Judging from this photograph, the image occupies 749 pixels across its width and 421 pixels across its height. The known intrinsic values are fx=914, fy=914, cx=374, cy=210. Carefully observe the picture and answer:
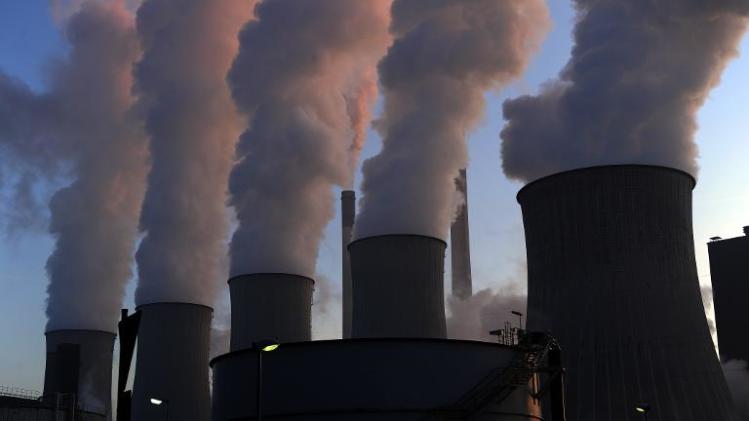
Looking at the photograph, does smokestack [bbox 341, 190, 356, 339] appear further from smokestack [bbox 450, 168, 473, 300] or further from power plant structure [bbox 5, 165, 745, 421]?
power plant structure [bbox 5, 165, 745, 421]

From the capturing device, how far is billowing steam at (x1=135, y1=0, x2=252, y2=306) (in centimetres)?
3966

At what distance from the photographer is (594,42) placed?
25.0 meters

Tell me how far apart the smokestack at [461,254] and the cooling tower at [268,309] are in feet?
67.6

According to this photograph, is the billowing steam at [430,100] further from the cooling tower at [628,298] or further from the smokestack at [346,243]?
the smokestack at [346,243]

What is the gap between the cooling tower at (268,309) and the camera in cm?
3309

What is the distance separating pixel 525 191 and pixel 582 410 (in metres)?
5.73

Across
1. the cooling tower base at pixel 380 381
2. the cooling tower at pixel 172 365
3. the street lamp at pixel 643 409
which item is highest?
the cooling tower at pixel 172 365

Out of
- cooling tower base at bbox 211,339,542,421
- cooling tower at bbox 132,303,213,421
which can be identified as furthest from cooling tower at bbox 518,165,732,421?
cooling tower at bbox 132,303,213,421

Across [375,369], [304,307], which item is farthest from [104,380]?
[375,369]

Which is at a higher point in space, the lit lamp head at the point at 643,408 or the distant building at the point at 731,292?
the distant building at the point at 731,292

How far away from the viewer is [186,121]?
133 ft

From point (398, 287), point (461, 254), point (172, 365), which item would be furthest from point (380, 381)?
point (461, 254)

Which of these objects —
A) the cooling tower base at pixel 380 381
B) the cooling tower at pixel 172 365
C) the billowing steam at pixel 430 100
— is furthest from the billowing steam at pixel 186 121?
the cooling tower base at pixel 380 381

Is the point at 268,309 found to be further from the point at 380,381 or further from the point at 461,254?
the point at 461,254
